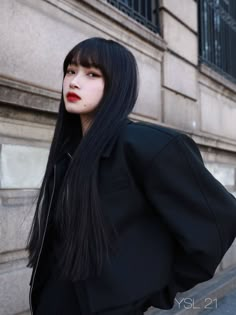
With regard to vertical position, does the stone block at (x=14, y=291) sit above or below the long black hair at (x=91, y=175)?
below

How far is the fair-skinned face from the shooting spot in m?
1.42

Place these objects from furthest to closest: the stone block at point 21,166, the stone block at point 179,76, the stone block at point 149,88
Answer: the stone block at point 179,76
the stone block at point 149,88
the stone block at point 21,166

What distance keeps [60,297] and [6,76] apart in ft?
7.77

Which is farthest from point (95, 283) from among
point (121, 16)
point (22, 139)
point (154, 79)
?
point (154, 79)

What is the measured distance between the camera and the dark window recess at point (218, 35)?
7082 millimetres

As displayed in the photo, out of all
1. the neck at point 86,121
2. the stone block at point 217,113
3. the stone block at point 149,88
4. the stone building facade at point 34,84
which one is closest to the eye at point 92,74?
the neck at point 86,121

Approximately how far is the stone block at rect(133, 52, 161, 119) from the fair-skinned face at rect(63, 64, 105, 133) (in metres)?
3.56

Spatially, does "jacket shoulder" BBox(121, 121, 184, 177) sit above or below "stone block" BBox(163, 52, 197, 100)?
below

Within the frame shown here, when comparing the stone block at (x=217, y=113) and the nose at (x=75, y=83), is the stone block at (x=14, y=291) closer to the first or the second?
the nose at (x=75, y=83)

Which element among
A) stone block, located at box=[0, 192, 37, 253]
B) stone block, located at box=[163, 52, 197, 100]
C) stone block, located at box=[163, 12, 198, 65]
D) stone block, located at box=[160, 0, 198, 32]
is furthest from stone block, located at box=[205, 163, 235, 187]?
stone block, located at box=[0, 192, 37, 253]

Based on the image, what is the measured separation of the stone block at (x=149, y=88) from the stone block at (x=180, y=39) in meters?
0.58

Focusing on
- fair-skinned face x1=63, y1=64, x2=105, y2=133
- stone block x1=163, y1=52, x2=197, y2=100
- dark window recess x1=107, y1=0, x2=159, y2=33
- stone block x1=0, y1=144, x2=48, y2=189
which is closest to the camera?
fair-skinned face x1=63, y1=64, x2=105, y2=133

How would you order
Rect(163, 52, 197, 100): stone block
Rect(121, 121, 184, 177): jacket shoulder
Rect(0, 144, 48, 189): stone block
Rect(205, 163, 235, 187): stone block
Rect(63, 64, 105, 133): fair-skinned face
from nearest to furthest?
Rect(121, 121, 184, 177): jacket shoulder, Rect(63, 64, 105, 133): fair-skinned face, Rect(0, 144, 48, 189): stone block, Rect(163, 52, 197, 100): stone block, Rect(205, 163, 235, 187): stone block

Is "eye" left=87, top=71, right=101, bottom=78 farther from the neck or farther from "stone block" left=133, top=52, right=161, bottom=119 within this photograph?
"stone block" left=133, top=52, right=161, bottom=119
